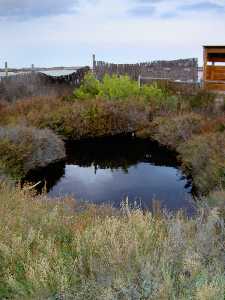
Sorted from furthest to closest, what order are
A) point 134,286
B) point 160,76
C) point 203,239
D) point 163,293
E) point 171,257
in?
point 160,76 < point 203,239 < point 171,257 < point 134,286 < point 163,293

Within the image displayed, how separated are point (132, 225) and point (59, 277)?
1.13m

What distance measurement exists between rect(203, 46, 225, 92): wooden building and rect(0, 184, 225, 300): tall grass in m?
17.3

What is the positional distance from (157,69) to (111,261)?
80.3 feet

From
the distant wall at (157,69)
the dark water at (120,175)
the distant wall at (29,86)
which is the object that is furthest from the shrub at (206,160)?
the distant wall at (157,69)

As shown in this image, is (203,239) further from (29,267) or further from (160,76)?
(160,76)

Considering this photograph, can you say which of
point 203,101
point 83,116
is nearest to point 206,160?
point 83,116

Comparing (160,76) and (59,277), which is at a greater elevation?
(160,76)

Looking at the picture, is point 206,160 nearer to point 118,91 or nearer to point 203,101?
point 203,101

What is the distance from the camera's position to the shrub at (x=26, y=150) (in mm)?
11670

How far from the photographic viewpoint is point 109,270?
3.89m

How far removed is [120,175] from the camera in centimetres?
1270

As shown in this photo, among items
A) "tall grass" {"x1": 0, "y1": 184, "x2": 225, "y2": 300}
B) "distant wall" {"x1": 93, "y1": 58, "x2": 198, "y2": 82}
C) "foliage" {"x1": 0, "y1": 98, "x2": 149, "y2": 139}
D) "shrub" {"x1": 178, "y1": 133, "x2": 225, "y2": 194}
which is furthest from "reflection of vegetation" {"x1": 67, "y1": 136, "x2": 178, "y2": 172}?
"distant wall" {"x1": 93, "y1": 58, "x2": 198, "y2": 82}

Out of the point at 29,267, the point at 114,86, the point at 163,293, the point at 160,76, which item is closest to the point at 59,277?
the point at 29,267

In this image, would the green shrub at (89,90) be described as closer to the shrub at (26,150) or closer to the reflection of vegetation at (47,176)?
the shrub at (26,150)
